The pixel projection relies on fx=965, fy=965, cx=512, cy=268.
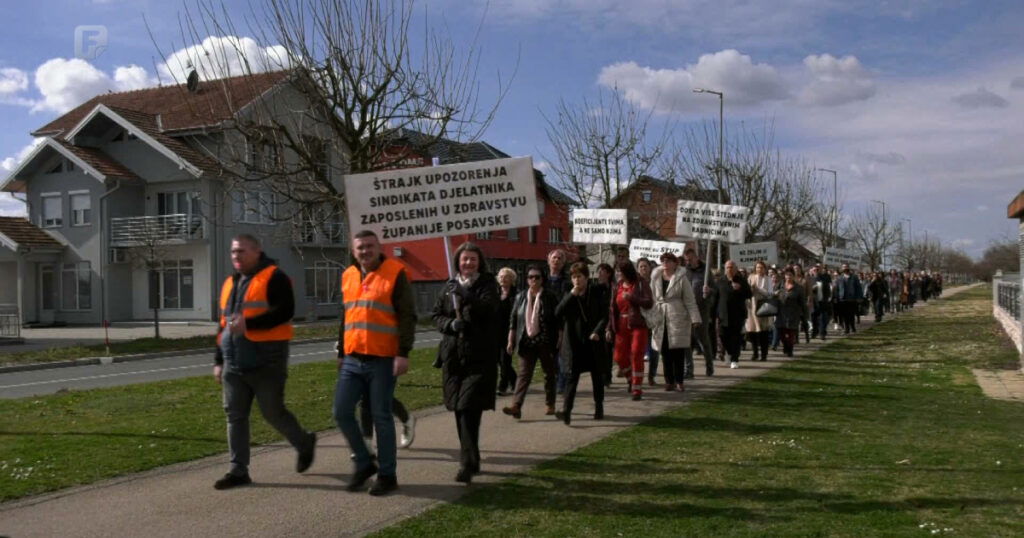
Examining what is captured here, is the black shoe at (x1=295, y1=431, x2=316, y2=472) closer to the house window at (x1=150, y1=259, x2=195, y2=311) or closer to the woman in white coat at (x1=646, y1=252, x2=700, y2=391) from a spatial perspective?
the woman in white coat at (x1=646, y1=252, x2=700, y2=391)

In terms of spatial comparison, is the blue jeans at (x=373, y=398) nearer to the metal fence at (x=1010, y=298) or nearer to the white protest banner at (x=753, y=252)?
the metal fence at (x=1010, y=298)

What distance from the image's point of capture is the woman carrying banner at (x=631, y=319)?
1116cm

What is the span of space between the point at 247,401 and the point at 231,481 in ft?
1.83

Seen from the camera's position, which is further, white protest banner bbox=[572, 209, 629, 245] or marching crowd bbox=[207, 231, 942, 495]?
white protest banner bbox=[572, 209, 629, 245]

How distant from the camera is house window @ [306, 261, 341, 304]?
42562 millimetres

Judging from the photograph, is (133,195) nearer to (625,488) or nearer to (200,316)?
(200,316)

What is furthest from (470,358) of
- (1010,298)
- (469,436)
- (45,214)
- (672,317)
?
(45,214)

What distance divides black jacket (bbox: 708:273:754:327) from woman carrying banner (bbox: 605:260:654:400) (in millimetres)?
4729

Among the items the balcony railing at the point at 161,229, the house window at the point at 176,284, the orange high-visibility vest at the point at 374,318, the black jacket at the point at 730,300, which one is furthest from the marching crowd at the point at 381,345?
the house window at the point at 176,284

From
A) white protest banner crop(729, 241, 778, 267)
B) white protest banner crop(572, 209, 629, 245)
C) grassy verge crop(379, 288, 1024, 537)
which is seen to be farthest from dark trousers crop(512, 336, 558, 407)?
white protest banner crop(729, 241, 778, 267)

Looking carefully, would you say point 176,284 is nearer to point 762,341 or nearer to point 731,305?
point 762,341

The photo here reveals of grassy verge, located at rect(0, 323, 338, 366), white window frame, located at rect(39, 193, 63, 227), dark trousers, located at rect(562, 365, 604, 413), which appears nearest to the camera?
dark trousers, located at rect(562, 365, 604, 413)

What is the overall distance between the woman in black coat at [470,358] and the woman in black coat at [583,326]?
259 centimetres

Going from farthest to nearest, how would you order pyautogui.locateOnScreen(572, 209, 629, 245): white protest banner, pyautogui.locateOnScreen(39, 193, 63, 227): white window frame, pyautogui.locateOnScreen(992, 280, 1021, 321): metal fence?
1. pyautogui.locateOnScreen(39, 193, 63, 227): white window frame
2. pyautogui.locateOnScreen(992, 280, 1021, 321): metal fence
3. pyautogui.locateOnScreen(572, 209, 629, 245): white protest banner
